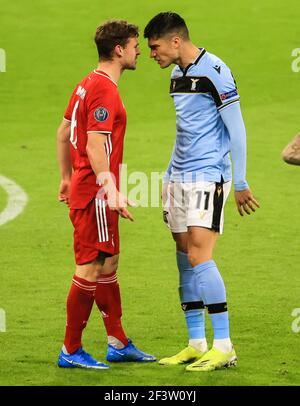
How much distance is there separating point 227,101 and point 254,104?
12.3 m

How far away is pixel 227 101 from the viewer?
27.0 feet

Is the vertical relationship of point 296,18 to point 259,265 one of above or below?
above

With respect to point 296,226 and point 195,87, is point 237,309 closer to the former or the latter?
point 195,87

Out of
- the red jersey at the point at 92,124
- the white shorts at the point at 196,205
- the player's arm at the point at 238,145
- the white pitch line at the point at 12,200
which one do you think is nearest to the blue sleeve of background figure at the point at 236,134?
the player's arm at the point at 238,145

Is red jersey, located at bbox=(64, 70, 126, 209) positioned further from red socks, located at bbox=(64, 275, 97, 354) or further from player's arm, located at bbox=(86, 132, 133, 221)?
red socks, located at bbox=(64, 275, 97, 354)

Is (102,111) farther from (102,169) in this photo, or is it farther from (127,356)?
(127,356)

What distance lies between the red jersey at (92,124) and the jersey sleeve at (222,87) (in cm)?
61

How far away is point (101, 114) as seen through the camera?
26.6 feet

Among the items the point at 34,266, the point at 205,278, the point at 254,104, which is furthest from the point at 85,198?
the point at 254,104

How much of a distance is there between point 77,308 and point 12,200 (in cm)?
Answer: 632

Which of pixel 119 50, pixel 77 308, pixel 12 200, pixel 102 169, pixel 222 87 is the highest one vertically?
pixel 119 50

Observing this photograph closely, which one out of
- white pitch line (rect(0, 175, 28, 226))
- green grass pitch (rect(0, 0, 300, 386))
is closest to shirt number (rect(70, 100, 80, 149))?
green grass pitch (rect(0, 0, 300, 386))

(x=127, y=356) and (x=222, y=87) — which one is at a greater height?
(x=222, y=87)

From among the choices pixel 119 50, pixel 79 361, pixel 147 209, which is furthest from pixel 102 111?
pixel 147 209
